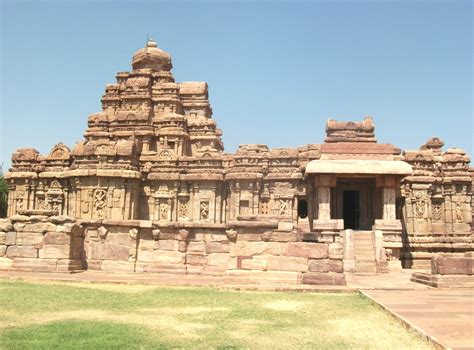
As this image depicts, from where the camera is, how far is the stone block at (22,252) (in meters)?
12.1

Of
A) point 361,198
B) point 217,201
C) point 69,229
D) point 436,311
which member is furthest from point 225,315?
point 217,201

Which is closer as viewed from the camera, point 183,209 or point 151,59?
point 183,209

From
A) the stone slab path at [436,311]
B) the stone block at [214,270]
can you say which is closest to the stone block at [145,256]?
the stone block at [214,270]

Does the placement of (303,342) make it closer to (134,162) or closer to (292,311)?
(292,311)

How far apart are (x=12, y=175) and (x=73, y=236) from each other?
14.3 metres

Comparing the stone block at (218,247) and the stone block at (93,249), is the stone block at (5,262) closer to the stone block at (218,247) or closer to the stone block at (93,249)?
the stone block at (93,249)

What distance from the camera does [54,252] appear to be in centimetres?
1198

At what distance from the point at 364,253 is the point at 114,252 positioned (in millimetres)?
7946

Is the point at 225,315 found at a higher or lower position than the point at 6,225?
lower

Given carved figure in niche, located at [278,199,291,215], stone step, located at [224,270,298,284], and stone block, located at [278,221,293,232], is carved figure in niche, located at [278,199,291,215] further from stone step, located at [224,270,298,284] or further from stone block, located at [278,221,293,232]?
stone step, located at [224,270,298,284]

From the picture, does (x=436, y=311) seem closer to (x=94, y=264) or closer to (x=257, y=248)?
(x=257, y=248)

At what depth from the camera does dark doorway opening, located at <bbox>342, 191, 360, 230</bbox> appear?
2045 centimetres

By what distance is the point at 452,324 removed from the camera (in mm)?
6102

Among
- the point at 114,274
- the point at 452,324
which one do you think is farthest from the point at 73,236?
the point at 452,324
